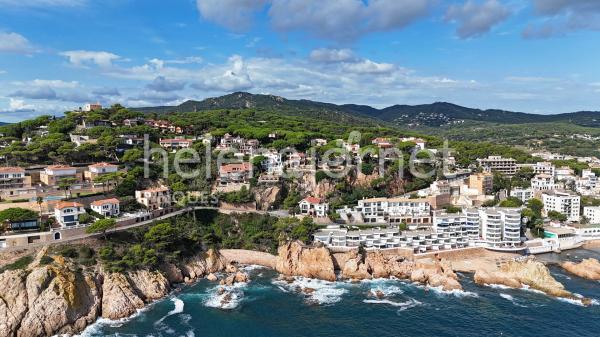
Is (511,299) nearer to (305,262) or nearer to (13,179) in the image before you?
(305,262)

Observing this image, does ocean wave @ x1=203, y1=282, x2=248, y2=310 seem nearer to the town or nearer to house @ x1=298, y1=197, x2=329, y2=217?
the town

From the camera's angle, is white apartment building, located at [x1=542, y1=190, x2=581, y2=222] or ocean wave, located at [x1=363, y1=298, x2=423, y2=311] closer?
ocean wave, located at [x1=363, y1=298, x2=423, y2=311]

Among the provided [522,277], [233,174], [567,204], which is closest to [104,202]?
[233,174]

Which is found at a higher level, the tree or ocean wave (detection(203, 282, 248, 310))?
the tree

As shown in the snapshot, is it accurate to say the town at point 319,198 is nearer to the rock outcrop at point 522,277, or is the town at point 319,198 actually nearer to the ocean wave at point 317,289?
the ocean wave at point 317,289

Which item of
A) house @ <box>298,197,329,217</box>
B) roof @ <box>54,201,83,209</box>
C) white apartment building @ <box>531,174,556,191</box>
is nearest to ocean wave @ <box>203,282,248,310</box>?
house @ <box>298,197,329,217</box>

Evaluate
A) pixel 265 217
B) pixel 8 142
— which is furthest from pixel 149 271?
→ pixel 8 142
